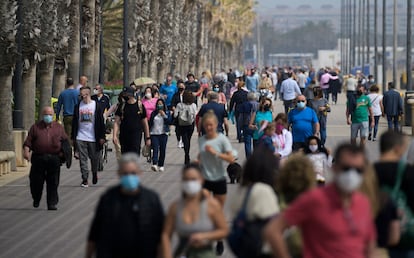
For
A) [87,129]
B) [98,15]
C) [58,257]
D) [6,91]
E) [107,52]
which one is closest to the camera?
[58,257]

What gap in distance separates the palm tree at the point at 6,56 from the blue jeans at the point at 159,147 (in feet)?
A: 9.30

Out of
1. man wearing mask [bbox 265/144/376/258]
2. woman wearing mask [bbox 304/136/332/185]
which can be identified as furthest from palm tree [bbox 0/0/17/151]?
man wearing mask [bbox 265/144/376/258]

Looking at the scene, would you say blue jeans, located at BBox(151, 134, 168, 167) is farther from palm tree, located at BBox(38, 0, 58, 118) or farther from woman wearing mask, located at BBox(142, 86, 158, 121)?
palm tree, located at BBox(38, 0, 58, 118)

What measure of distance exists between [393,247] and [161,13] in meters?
51.8

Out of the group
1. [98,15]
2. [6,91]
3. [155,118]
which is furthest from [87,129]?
[98,15]

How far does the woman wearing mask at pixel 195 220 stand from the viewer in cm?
964

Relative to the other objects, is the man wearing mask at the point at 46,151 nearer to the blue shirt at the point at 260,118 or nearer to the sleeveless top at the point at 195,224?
the blue shirt at the point at 260,118

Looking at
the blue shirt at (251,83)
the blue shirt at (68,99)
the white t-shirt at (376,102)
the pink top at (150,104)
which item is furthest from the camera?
the blue shirt at (251,83)

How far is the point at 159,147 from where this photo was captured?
2516 centimetres

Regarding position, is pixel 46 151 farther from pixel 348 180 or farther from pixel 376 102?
pixel 376 102

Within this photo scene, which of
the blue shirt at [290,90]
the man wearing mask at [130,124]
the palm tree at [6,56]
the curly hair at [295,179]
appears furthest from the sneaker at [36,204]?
the blue shirt at [290,90]

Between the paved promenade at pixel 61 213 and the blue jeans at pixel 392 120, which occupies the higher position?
the blue jeans at pixel 392 120

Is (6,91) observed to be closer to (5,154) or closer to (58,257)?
(5,154)

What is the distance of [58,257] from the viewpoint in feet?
47.2
